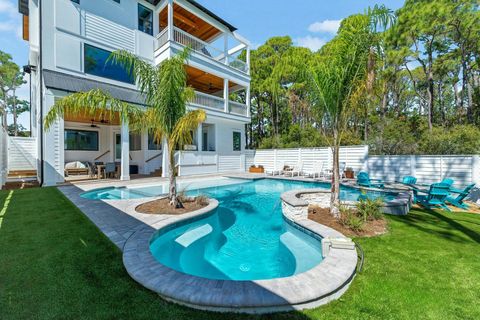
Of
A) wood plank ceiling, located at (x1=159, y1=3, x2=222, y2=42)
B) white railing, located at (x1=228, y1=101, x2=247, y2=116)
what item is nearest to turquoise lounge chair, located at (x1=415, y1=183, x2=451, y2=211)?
white railing, located at (x1=228, y1=101, x2=247, y2=116)

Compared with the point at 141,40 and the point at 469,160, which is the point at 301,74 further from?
the point at 141,40

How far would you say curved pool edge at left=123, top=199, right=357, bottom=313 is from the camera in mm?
2441

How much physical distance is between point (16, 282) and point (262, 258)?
12.5 feet

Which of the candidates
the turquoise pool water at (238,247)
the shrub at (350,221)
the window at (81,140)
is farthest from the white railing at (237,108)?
the shrub at (350,221)

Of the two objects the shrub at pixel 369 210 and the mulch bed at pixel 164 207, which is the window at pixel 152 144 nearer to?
the mulch bed at pixel 164 207

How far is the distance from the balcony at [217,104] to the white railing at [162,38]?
3.76m

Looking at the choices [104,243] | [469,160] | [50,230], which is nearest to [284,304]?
[104,243]

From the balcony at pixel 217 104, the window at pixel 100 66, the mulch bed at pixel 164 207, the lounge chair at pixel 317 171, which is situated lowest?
the mulch bed at pixel 164 207

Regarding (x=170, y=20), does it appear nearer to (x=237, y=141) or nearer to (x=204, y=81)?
(x=204, y=81)

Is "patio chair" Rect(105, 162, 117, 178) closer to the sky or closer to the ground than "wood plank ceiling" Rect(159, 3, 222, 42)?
closer to the ground

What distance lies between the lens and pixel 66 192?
8.89 metres

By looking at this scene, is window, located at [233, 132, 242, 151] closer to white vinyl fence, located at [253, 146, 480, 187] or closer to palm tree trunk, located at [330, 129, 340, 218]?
white vinyl fence, located at [253, 146, 480, 187]

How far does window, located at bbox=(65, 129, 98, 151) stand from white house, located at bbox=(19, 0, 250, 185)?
0.18 ft

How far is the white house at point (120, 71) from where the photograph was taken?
10820mm
